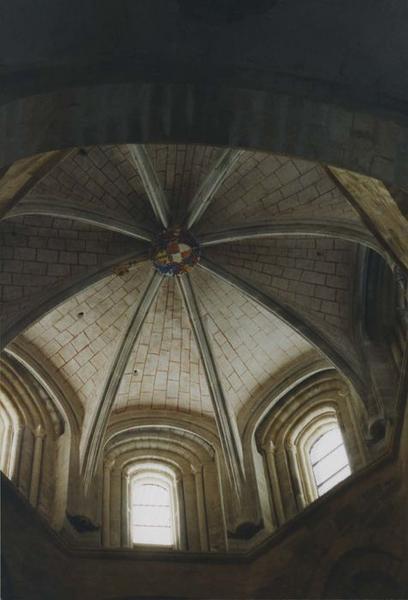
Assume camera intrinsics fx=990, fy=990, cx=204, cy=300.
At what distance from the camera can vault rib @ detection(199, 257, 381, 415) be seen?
687 inches

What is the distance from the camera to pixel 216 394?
760 inches

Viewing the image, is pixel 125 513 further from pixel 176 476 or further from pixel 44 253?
pixel 44 253

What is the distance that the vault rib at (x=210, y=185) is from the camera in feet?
58.3

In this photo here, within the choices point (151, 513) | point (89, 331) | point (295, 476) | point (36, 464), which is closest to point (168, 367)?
point (89, 331)

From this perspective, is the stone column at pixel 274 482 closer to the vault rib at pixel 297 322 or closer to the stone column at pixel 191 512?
the stone column at pixel 191 512

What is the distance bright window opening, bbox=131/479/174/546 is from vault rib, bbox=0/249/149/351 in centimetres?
370

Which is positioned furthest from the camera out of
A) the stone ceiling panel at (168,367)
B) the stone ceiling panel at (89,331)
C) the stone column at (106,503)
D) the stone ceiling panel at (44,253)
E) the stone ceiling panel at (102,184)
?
the stone ceiling panel at (168,367)

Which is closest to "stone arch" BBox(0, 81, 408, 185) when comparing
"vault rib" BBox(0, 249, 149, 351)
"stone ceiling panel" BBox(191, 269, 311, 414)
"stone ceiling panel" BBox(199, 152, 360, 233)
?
"stone ceiling panel" BBox(199, 152, 360, 233)

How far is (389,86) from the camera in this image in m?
9.37

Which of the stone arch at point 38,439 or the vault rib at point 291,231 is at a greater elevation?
the vault rib at point 291,231

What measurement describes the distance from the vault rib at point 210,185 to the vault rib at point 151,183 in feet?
1.65

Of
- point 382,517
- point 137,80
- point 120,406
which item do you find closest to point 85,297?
point 120,406

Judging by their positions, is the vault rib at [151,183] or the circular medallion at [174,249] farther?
the circular medallion at [174,249]

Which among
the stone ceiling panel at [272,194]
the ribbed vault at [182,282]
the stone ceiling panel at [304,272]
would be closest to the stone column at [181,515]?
the ribbed vault at [182,282]
